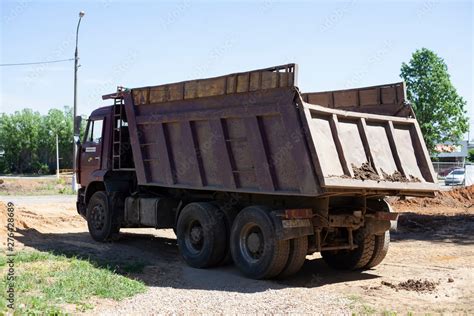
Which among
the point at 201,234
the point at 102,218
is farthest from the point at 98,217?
the point at 201,234

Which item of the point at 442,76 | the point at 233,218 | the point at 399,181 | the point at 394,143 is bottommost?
the point at 233,218

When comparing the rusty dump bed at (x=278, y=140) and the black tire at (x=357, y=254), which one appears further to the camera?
the black tire at (x=357, y=254)

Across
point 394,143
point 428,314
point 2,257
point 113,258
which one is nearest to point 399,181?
point 394,143

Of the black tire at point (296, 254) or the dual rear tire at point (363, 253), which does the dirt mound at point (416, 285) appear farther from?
the black tire at point (296, 254)

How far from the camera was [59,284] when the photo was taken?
7230 millimetres

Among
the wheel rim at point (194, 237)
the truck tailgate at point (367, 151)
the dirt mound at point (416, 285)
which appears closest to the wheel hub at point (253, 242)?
the wheel rim at point (194, 237)

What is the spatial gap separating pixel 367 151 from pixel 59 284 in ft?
16.2

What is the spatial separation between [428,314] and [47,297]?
4.58 metres

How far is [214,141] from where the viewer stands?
945 centimetres

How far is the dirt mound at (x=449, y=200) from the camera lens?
883 inches

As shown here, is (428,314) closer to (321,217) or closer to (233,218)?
(321,217)

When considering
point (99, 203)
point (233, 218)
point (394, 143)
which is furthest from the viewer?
point (99, 203)

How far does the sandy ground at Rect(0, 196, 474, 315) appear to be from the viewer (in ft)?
22.3

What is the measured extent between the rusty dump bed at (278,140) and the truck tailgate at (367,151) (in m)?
0.02
